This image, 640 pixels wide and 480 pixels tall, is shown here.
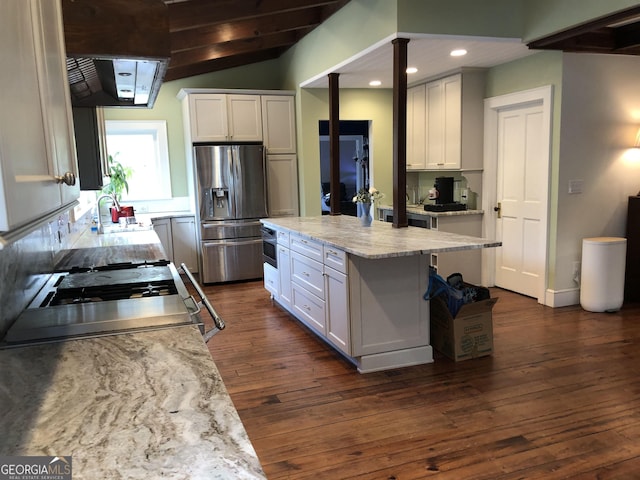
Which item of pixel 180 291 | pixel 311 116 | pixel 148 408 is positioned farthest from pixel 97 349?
pixel 311 116

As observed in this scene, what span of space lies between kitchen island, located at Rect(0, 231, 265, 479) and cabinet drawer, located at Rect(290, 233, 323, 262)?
90.1 inches

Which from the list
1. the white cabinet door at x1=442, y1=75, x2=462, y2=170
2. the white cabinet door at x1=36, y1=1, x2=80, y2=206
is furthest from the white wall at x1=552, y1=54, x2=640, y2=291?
the white cabinet door at x1=36, y1=1, x2=80, y2=206

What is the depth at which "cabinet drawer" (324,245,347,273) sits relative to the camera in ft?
10.9

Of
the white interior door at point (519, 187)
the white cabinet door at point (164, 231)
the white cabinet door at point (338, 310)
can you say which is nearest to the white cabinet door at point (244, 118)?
the white cabinet door at point (164, 231)

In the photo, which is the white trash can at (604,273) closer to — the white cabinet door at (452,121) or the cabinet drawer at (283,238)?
the white cabinet door at (452,121)

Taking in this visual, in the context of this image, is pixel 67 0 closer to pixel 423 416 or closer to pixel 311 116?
pixel 423 416

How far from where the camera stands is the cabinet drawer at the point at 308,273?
382 centimetres

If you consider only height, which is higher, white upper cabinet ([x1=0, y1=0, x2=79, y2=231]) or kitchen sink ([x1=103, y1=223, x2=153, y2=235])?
white upper cabinet ([x1=0, y1=0, x2=79, y2=231])

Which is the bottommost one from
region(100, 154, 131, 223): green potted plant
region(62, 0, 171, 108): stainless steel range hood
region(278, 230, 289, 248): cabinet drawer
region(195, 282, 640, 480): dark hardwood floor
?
region(195, 282, 640, 480): dark hardwood floor

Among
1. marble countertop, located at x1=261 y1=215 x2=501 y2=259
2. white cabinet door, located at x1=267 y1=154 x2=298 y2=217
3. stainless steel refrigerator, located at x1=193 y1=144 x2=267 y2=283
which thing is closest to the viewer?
marble countertop, located at x1=261 y1=215 x2=501 y2=259

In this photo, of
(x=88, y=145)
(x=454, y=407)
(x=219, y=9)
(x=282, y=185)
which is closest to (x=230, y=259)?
(x=282, y=185)

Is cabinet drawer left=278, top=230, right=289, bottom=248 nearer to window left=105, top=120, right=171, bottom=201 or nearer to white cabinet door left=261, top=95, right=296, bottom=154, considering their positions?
white cabinet door left=261, top=95, right=296, bottom=154

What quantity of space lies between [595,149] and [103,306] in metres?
4.62

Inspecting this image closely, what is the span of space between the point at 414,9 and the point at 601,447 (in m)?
3.19
